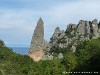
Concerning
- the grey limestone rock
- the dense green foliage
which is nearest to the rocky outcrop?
the grey limestone rock

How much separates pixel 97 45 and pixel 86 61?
7.74 m

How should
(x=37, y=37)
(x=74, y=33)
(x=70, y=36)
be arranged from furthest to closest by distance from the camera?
(x=74, y=33) < (x=70, y=36) < (x=37, y=37)

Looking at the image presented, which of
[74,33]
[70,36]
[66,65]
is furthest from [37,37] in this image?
[66,65]

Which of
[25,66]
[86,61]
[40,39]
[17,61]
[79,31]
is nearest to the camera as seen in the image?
[86,61]

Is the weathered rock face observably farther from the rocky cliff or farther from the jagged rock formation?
the jagged rock formation

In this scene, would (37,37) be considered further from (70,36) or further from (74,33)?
(74,33)

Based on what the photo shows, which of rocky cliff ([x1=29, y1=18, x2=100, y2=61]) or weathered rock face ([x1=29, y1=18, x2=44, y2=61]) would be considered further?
rocky cliff ([x1=29, y1=18, x2=100, y2=61])

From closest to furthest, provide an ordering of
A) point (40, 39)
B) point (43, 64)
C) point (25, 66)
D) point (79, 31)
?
1. point (43, 64)
2. point (25, 66)
3. point (40, 39)
4. point (79, 31)

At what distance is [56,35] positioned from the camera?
551ft

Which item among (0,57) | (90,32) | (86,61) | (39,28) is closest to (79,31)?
(90,32)

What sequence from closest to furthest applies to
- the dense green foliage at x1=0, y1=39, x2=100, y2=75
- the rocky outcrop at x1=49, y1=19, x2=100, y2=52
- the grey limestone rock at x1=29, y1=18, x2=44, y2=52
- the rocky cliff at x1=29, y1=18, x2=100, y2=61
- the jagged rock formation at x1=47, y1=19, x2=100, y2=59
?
the dense green foliage at x1=0, y1=39, x2=100, y2=75 → the grey limestone rock at x1=29, y1=18, x2=44, y2=52 → the rocky cliff at x1=29, y1=18, x2=100, y2=61 → the rocky outcrop at x1=49, y1=19, x2=100, y2=52 → the jagged rock formation at x1=47, y1=19, x2=100, y2=59

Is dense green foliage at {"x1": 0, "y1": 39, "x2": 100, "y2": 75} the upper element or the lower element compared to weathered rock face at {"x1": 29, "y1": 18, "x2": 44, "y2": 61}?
lower

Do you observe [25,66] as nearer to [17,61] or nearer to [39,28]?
[17,61]

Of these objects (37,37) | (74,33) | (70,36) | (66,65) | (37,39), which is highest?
(74,33)
